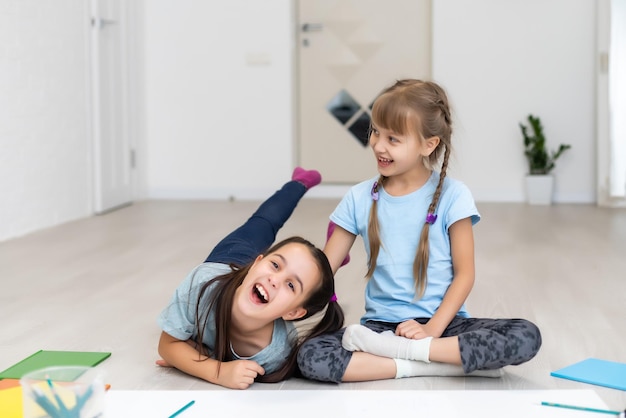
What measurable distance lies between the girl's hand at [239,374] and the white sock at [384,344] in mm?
204

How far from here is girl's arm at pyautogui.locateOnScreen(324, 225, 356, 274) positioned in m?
2.13

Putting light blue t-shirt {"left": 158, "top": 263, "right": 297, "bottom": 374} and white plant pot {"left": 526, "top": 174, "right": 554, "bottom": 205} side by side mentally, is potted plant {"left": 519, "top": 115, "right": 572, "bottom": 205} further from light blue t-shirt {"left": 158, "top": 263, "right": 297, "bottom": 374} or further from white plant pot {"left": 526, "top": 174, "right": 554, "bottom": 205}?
light blue t-shirt {"left": 158, "top": 263, "right": 297, "bottom": 374}

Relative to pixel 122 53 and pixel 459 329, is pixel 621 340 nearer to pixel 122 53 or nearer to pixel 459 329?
pixel 459 329

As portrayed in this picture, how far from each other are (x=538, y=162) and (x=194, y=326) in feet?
13.6

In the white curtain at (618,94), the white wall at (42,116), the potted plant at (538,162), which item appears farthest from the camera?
the potted plant at (538,162)

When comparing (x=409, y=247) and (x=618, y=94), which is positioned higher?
(x=618, y=94)

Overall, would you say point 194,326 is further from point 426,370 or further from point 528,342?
point 528,342

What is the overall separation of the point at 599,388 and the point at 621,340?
47 cm

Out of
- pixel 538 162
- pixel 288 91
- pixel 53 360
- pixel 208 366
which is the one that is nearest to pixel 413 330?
pixel 208 366

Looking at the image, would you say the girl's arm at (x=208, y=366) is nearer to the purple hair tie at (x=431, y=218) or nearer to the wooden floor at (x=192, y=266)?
the wooden floor at (x=192, y=266)

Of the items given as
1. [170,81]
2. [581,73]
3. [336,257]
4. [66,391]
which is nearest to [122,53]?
[170,81]

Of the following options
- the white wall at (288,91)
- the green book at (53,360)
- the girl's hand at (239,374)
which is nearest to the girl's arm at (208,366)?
the girl's hand at (239,374)

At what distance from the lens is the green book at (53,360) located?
1.94 meters

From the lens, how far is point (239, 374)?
1.80 meters
